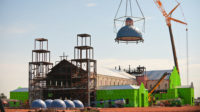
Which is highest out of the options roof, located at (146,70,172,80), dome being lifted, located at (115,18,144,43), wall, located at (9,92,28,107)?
dome being lifted, located at (115,18,144,43)

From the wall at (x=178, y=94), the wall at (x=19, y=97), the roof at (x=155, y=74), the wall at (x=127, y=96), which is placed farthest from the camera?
the roof at (x=155, y=74)

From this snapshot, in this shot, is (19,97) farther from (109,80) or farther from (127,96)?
(127,96)

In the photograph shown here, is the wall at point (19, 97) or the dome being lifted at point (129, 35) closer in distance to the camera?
the dome being lifted at point (129, 35)

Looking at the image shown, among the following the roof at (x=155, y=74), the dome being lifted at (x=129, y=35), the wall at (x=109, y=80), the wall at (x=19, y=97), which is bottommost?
the wall at (x=19, y=97)

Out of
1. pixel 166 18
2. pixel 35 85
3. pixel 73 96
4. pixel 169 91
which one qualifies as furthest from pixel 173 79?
pixel 35 85

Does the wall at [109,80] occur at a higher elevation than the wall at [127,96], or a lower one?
higher

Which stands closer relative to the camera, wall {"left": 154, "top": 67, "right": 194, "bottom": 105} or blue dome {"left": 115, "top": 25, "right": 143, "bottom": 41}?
blue dome {"left": 115, "top": 25, "right": 143, "bottom": 41}

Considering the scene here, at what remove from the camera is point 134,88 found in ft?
223

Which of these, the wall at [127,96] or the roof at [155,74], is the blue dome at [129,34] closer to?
the wall at [127,96]

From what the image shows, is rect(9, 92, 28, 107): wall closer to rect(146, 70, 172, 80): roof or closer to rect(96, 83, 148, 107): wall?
rect(96, 83, 148, 107): wall

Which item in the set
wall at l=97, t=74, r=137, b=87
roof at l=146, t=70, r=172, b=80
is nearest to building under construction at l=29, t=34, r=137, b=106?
wall at l=97, t=74, r=137, b=87

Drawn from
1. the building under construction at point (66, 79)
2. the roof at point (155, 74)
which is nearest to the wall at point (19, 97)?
the building under construction at point (66, 79)

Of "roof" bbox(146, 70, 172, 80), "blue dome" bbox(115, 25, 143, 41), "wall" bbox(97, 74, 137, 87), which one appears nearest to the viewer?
"blue dome" bbox(115, 25, 143, 41)

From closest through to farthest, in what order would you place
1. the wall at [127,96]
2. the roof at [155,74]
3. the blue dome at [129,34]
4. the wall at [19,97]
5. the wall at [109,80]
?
A: the blue dome at [129,34]
the wall at [127,96]
the wall at [109,80]
the wall at [19,97]
the roof at [155,74]
